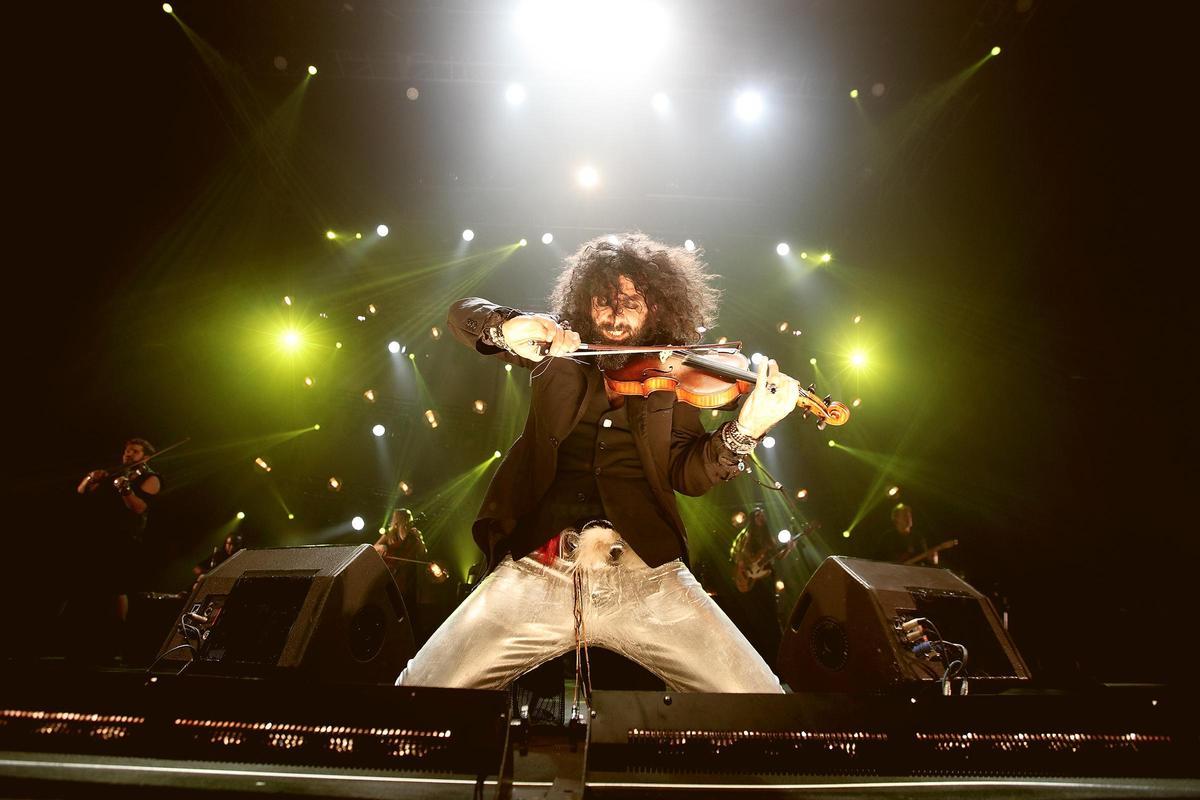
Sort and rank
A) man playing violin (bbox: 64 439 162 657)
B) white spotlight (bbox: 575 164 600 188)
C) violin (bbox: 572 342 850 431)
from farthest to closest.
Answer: white spotlight (bbox: 575 164 600 188), man playing violin (bbox: 64 439 162 657), violin (bbox: 572 342 850 431)

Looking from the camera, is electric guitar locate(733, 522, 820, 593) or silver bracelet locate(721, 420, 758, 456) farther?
electric guitar locate(733, 522, 820, 593)

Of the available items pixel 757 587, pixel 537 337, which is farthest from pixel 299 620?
pixel 757 587

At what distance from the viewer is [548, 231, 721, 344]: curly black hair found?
352 cm

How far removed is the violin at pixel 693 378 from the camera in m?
2.77

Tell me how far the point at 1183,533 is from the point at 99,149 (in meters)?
15.1

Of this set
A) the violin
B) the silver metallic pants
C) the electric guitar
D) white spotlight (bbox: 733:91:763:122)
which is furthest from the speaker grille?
white spotlight (bbox: 733:91:763:122)

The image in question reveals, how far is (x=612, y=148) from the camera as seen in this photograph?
10.0m

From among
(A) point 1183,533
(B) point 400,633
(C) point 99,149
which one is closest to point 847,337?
(A) point 1183,533

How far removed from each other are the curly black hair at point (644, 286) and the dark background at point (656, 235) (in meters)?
6.00

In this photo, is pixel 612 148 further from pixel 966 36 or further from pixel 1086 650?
pixel 1086 650

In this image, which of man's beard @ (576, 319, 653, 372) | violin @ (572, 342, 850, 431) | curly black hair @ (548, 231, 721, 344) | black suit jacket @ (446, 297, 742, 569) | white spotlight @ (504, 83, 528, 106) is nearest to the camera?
black suit jacket @ (446, 297, 742, 569)

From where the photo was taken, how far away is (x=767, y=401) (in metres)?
2.60

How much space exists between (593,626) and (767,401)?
52.1 inches

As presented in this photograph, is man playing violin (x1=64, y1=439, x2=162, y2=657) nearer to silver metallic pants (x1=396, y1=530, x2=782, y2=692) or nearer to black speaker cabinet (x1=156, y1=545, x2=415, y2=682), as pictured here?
black speaker cabinet (x1=156, y1=545, x2=415, y2=682)
